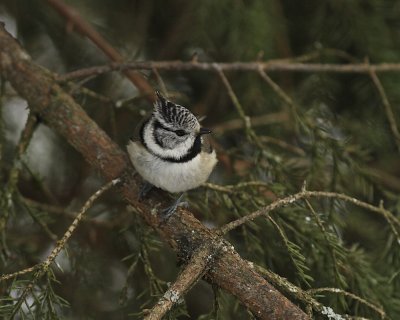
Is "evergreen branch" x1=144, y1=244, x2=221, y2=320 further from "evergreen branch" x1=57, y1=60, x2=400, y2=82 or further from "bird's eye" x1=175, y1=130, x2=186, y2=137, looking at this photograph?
"evergreen branch" x1=57, y1=60, x2=400, y2=82

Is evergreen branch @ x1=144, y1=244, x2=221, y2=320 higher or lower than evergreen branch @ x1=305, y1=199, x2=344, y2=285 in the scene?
lower

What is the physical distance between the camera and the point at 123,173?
9.37 ft

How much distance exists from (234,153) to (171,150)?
0.51m

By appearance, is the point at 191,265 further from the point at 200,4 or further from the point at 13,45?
the point at 200,4

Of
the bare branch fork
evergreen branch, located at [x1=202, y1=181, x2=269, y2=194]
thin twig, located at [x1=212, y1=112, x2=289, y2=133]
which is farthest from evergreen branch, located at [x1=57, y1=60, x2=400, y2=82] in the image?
evergreen branch, located at [x1=202, y1=181, x2=269, y2=194]

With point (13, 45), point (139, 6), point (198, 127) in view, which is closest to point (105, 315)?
point (198, 127)

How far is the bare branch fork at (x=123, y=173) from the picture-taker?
2227 millimetres

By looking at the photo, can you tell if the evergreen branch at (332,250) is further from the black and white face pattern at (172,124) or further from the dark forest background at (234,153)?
the black and white face pattern at (172,124)

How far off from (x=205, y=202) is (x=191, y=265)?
2.29ft

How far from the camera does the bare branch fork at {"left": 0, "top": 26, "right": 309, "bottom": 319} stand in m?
2.23

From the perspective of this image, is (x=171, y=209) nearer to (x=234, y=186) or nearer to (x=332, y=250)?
(x=234, y=186)

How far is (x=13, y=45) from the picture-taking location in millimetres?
3119

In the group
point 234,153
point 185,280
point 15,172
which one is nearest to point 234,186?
point 234,153

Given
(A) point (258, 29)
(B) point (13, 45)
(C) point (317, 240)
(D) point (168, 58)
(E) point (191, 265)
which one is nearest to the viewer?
(E) point (191, 265)
